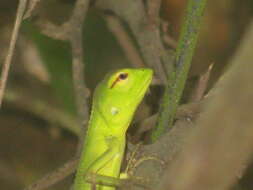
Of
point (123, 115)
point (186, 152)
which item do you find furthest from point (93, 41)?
point (186, 152)

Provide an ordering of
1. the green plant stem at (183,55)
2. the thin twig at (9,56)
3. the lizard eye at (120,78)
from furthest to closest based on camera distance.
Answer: the lizard eye at (120,78), the thin twig at (9,56), the green plant stem at (183,55)

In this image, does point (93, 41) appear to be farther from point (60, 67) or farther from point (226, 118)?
point (226, 118)

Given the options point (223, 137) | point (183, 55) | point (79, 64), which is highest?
point (223, 137)

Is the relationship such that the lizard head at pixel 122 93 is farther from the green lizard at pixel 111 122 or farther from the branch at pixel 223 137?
the branch at pixel 223 137

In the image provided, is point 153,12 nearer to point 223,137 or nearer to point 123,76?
point 123,76

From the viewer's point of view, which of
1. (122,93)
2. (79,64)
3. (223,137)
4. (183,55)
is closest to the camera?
(223,137)

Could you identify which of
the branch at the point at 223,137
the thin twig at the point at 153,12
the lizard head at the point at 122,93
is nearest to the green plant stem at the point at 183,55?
the lizard head at the point at 122,93

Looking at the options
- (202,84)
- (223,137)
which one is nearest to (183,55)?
(202,84)

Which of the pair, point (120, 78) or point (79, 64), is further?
point (79, 64)

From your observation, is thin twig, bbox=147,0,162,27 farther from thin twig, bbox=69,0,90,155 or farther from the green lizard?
the green lizard
